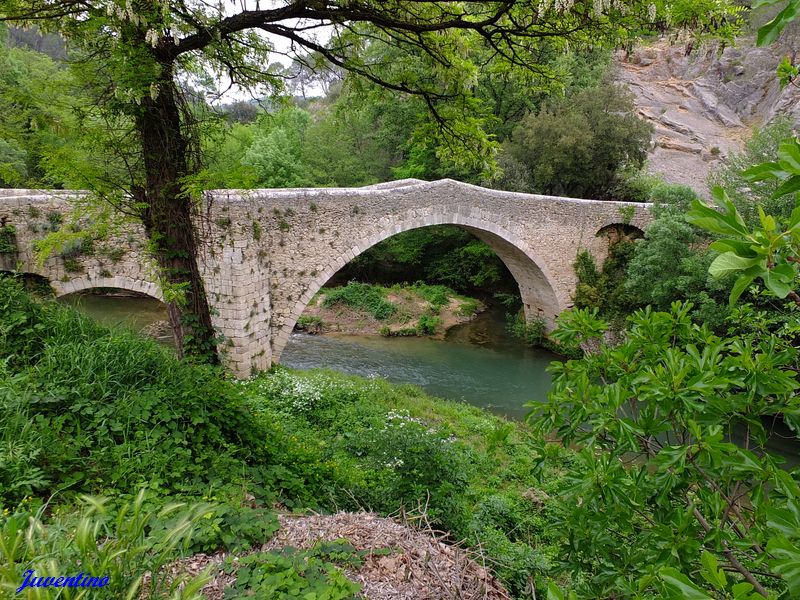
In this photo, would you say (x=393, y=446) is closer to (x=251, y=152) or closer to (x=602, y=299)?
(x=602, y=299)

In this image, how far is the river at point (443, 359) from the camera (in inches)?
440

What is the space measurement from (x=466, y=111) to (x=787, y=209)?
7302 mm

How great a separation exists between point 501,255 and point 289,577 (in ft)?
43.5

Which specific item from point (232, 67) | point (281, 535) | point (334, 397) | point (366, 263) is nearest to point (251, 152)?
point (366, 263)

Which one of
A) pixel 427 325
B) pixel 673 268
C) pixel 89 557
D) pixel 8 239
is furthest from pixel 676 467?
pixel 427 325

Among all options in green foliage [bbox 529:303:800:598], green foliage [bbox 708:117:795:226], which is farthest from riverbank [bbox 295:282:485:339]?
green foliage [bbox 529:303:800:598]

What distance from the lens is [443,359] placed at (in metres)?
13.2

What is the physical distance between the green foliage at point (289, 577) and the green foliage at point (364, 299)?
1372 cm

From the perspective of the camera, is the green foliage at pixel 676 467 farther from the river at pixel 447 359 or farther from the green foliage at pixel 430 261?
the green foliage at pixel 430 261

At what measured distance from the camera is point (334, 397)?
7820 mm

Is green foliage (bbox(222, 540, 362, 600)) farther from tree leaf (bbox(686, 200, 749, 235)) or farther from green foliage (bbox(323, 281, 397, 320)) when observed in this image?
green foliage (bbox(323, 281, 397, 320))

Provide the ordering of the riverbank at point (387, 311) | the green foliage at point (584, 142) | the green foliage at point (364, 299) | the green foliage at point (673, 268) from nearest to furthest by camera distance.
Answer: the green foliage at point (673, 268) < the green foliage at point (584, 142) < the riverbank at point (387, 311) < the green foliage at point (364, 299)

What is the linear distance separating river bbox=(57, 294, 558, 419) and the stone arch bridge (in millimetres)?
2263

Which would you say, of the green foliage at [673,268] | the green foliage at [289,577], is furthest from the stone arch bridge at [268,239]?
the green foliage at [289,577]
